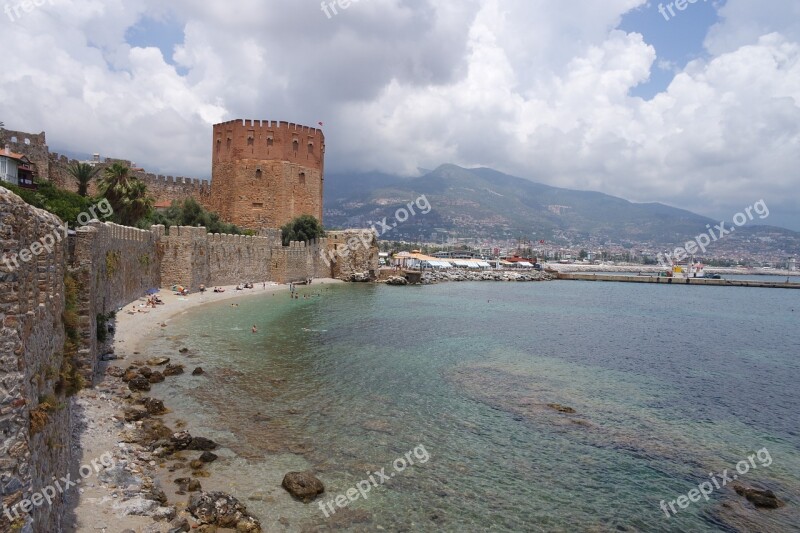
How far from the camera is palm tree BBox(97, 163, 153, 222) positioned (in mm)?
25172

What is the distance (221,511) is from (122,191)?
22.9 meters

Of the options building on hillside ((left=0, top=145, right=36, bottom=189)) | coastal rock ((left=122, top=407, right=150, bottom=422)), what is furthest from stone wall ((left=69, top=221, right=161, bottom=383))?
building on hillside ((left=0, top=145, right=36, bottom=189))

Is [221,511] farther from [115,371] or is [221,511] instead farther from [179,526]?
[115,371]

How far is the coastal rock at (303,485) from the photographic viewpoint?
25.1 ft

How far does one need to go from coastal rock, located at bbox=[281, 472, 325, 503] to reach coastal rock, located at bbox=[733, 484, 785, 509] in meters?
7.31

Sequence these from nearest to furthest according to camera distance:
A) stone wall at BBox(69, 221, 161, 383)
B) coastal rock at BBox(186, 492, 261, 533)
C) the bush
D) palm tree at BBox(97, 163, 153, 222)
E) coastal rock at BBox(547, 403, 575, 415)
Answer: coastal rock at BBox(186, 492, 261, 533) → stone wall at BBox(69, 221, 161, 383) → coastal rock at BBox(547, 403, 575, 415) → the bush → palm tree at BBox(97, 163, 153, 222)

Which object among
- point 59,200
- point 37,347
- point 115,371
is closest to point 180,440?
point 115,371

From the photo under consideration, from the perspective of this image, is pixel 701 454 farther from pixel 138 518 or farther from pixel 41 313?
pixel 41 313

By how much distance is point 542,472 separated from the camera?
29.4 ft

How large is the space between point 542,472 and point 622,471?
1604 millimetres

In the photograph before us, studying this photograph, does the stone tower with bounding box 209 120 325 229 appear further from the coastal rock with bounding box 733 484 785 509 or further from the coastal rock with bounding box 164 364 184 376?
the coastal rock with bounding box 733 484 785 509

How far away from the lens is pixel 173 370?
1362 cm

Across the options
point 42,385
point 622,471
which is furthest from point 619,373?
point 42,385

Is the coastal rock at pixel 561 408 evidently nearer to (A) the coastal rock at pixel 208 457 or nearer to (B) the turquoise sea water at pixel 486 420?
(B) the turquoise sea water at pixel 486 420
